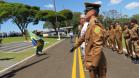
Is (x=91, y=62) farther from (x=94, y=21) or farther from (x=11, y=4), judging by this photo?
(x=11, y=4)

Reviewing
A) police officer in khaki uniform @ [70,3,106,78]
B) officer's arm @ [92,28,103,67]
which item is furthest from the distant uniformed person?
officer's arm @ [92,28,103,67]

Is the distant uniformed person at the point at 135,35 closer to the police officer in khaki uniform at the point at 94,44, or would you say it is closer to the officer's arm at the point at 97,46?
the police officer in khaki uniform at the point at 94,44

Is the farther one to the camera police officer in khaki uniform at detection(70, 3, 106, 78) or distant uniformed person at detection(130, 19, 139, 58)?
distant uniformed person at detection(130, 19, 139, 58)

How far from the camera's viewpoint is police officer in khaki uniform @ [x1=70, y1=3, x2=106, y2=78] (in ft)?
23.3

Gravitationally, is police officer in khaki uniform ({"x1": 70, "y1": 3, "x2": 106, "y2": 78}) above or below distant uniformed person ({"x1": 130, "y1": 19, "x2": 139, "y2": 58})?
above

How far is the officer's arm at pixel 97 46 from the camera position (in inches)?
278

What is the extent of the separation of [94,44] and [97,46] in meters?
0.08

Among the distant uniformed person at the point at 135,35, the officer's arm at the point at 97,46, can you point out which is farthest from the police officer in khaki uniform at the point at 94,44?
the distant uniformed person at the point at 135,35

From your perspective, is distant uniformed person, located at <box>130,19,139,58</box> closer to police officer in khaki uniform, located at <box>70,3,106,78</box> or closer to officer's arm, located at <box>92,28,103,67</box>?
police officer in khaki uniform, located at <box>70,3,106,78</box>

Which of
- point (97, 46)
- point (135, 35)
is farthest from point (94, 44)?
point (135, 35)

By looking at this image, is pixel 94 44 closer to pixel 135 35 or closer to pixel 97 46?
pixel 97 46

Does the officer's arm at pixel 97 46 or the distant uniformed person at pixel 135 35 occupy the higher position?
the officer's arm at pixel 97 46

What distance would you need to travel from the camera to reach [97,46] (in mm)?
7070

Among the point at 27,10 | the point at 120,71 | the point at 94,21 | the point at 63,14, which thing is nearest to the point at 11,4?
the point at 27,10
